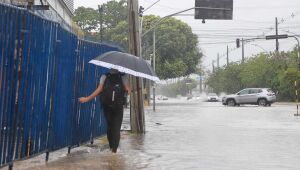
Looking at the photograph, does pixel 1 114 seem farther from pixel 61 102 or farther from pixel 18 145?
pixel 61 102

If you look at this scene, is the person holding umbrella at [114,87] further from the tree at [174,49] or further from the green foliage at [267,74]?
the tree at [174,49]

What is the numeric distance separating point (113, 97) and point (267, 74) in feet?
195

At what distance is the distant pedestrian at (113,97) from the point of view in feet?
33.1

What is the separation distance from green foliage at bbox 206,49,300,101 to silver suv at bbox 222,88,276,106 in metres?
2.59

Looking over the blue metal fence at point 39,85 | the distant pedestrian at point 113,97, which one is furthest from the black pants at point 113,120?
the blue metal fence at point 39,85

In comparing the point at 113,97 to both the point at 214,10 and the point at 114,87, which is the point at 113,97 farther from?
the point at 214,10

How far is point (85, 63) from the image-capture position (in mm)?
11008

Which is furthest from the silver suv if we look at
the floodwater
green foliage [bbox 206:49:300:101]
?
the floodwater

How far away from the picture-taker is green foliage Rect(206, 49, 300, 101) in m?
61.2

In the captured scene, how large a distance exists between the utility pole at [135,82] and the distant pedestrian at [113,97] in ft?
16.0

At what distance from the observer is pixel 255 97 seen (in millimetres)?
48094

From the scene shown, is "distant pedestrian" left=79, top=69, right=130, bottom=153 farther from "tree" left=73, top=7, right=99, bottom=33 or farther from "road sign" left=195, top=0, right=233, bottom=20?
"tree" left=73, top=7, right=99, bottom=33

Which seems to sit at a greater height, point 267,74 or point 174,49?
point 174,49

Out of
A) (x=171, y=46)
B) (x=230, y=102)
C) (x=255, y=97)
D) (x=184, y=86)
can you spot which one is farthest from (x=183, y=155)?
(x=184, y=86)
